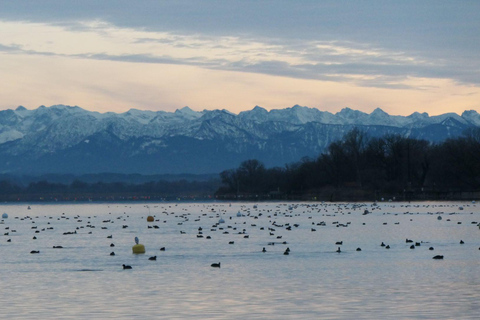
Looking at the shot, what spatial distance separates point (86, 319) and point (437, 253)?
2683 centimetres

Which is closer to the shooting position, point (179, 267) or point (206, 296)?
point (206, 296)

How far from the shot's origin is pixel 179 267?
41.8m

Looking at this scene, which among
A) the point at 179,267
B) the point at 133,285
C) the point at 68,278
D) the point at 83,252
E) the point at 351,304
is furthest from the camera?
the point at 83,252

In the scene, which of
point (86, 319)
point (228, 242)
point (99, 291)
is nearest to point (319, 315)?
point (86, 319)

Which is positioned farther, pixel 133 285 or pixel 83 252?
pixel 83 252

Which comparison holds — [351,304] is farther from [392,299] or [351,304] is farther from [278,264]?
[278,264]

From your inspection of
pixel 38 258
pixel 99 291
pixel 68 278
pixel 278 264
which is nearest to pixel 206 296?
pixel 99 291

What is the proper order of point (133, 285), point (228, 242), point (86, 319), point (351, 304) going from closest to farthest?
point (86, 319), point (351, 304), point (133, 285), point (228, 242)

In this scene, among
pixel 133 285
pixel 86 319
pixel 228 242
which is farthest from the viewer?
pixel 228 242

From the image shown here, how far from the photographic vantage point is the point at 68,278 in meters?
37.8

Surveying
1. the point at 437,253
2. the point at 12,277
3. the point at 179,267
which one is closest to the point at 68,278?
the point at 12,277

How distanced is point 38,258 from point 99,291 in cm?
1638

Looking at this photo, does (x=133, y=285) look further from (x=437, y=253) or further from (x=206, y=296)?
(x=437, y=253)

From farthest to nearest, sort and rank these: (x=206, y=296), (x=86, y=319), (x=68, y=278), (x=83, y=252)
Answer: (x=83, y=252)
(x=68, y=278)
(x=206, y=296)
(x=86, y=319)
